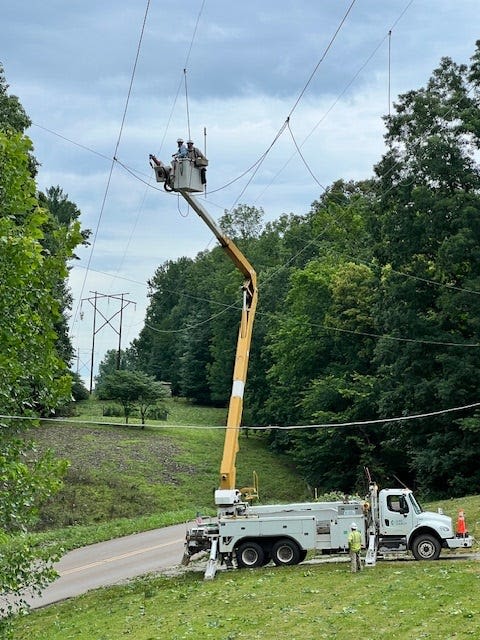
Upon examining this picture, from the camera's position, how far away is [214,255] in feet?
379

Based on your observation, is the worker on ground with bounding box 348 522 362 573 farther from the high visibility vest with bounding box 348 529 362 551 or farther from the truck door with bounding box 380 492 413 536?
the truck door with bounding box 380 492 413 536

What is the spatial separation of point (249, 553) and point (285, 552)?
101cm

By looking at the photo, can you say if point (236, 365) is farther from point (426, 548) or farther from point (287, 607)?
point (287, 607)

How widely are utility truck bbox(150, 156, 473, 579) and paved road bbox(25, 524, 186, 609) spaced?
3577mm

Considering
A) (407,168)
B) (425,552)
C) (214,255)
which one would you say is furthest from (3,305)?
(214,255)

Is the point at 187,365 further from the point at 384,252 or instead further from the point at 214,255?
the point at 384,252

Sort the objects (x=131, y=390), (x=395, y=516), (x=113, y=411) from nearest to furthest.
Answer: (x=395, y=516) < (x=131, y=390) < (x=113, y=411)

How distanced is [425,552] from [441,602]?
22.0ft

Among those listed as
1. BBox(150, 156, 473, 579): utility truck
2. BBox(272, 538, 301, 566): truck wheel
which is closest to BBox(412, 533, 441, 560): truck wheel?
BBox(150, 156, 473, 579): utility truck

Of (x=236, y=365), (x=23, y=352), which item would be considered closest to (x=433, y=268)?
(x=236, y=365)

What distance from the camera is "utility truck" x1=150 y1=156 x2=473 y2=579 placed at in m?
23.1

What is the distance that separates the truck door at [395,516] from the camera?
2360 centimetres

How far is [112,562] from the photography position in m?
29.1

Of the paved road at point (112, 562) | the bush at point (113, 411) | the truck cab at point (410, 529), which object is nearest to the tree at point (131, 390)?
the bush at point (113, 411)
